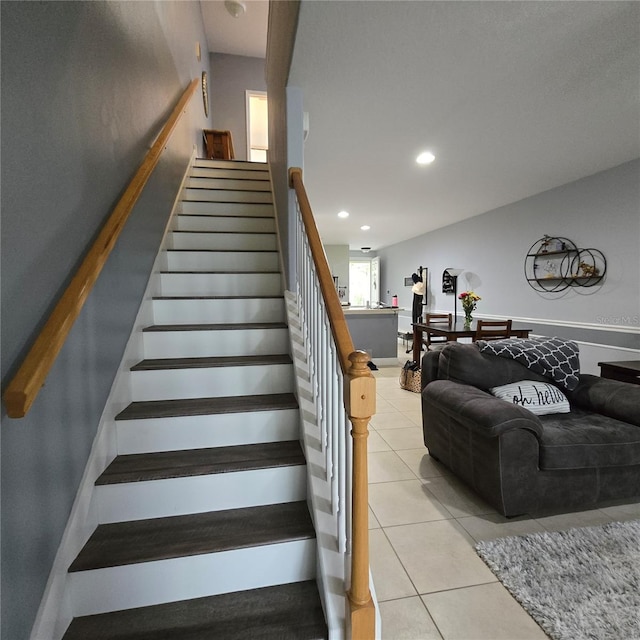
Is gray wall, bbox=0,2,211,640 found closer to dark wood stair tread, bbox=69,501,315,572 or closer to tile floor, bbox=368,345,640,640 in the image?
dark wood stair tread, bbox=69,501,315,572

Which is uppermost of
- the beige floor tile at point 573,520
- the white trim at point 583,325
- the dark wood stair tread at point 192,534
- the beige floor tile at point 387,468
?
the white trim at point 583,325

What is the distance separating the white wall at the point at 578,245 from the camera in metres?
3.72

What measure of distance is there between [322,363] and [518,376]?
5.96 ft

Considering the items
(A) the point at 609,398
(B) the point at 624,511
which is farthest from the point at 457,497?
(A) the point at 609,398

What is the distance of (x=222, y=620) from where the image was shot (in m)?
1.15

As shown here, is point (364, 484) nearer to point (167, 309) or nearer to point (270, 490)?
point (270, 490)

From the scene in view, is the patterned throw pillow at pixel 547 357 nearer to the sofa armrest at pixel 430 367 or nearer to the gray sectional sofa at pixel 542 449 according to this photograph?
the gray sectional sofa at pixel 542 449

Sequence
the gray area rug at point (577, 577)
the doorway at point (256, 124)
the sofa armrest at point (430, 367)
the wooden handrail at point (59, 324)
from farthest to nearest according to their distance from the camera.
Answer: the doorway at point (256, 124), the sofa armrest at point (430, 367), the gray area rug at point (577, 577), the wooden handrail at point (59, 324)

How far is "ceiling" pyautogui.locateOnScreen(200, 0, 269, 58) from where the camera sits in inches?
194

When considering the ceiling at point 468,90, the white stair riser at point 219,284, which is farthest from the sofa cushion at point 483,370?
the ceiling at point 468,90

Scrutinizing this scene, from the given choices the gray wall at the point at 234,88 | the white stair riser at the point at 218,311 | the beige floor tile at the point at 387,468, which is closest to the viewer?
the white stair riser at the point at 218,311

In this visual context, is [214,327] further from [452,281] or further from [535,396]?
[452,281]

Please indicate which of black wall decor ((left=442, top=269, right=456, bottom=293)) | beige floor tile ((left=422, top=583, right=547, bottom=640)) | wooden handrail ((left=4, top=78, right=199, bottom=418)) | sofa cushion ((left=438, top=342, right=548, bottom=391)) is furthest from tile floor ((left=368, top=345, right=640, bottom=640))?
black wall decor ((left=442, top=269, right=456, bottom=293))

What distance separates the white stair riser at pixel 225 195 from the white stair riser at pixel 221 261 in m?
0.96
